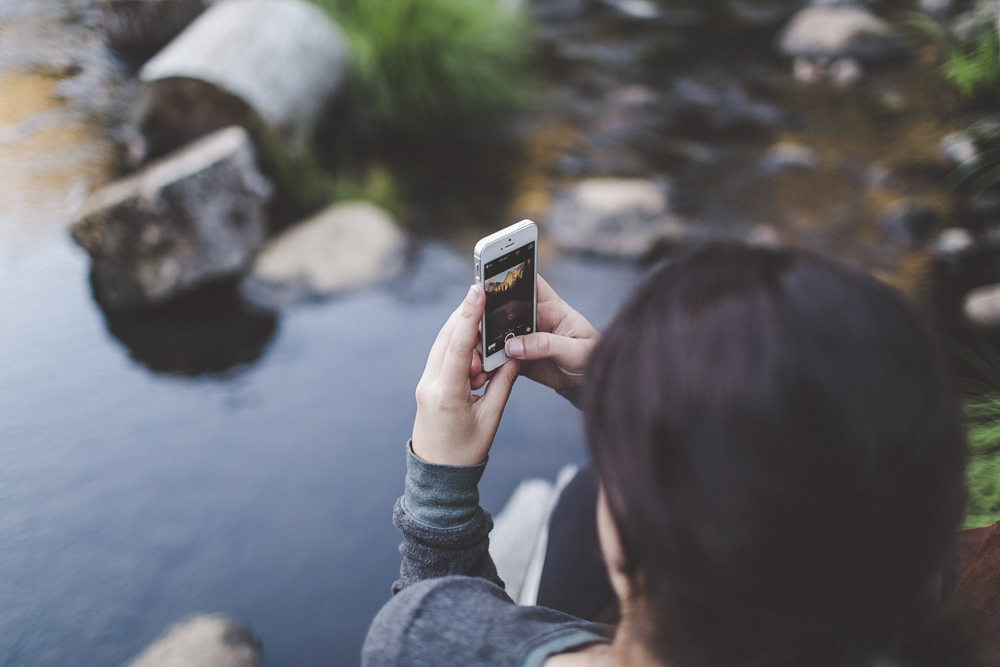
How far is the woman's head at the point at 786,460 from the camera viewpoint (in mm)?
522

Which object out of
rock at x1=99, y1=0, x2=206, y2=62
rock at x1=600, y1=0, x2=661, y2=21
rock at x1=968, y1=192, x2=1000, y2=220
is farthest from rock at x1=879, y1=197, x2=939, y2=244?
rock at x1=99, y1=0, x2=206, y2=62

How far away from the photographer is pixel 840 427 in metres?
0.52

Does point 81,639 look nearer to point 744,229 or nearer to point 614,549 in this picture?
point 614,549

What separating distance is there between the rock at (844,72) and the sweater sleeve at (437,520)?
5.13 metres

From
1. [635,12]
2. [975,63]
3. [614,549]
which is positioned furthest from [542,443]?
[635,12]

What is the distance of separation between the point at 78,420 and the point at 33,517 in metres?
0.43

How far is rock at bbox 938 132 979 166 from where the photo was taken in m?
3.75

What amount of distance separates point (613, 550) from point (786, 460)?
0.24 metres

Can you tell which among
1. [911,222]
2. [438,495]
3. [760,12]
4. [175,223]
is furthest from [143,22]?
[760,12]

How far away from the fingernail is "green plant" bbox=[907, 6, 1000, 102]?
4.05 m

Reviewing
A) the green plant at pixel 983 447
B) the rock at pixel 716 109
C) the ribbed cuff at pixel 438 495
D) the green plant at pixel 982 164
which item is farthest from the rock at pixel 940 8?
the ribbed cuff at pixel 438 495

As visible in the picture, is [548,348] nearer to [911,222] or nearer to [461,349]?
[461,349]

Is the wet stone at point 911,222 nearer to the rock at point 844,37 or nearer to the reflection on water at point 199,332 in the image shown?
the rock at point 844,37

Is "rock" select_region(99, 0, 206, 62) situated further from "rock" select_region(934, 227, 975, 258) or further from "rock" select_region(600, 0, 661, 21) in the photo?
"rock" select_region(934, 227, 975, 258)
